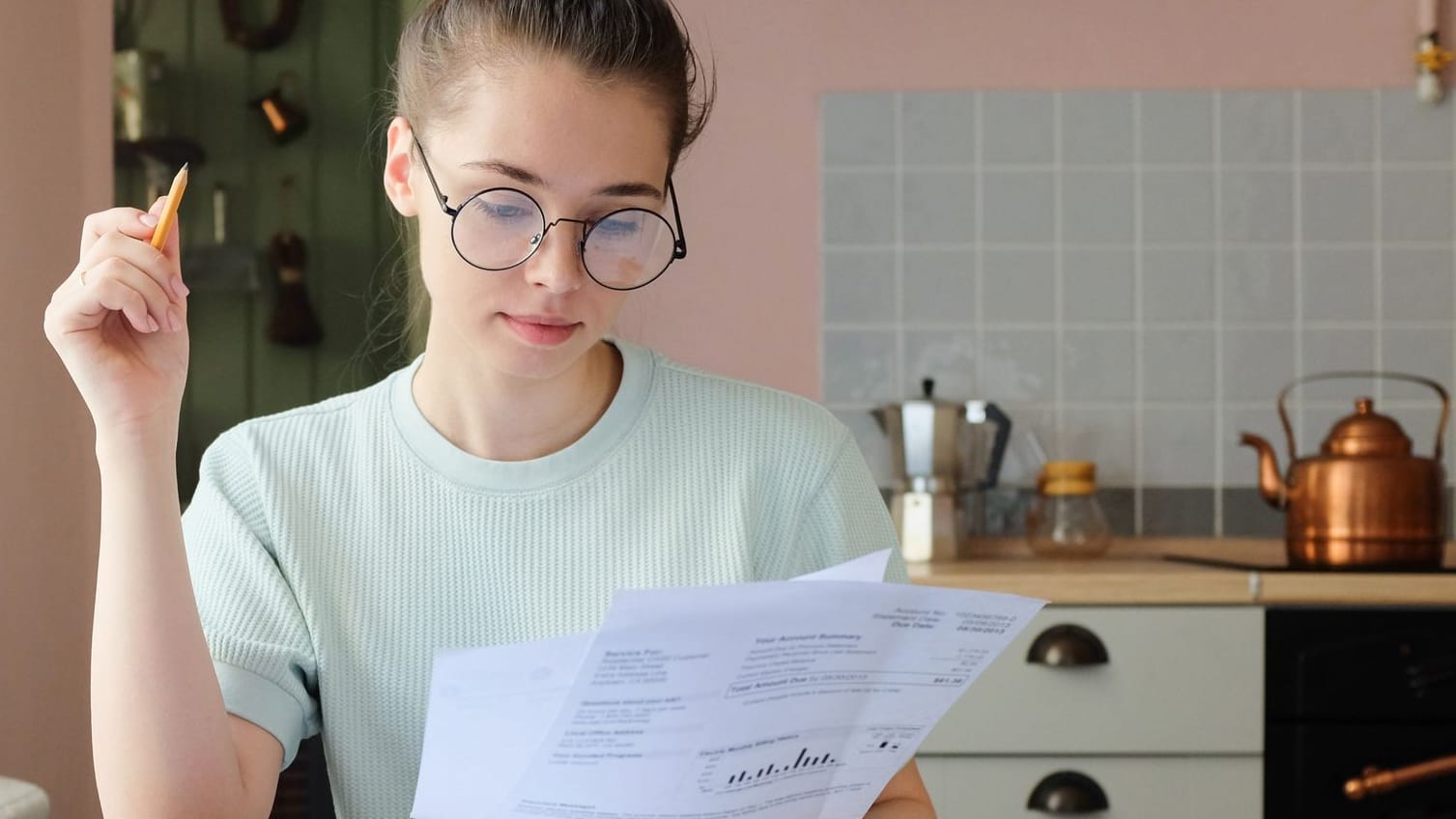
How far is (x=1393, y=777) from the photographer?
2238mm

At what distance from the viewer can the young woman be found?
1.01m

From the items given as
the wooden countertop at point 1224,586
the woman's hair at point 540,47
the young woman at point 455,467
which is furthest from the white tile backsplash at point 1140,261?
the woman's hair at point 540,47

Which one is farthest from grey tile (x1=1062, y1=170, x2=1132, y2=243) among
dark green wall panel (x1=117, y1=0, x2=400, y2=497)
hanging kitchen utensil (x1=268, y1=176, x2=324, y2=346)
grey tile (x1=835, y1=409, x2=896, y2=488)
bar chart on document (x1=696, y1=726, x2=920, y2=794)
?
bar chart on document (x1=696, y1=726, x2=920, y2=794)

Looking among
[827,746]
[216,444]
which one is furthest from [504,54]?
[827,746]

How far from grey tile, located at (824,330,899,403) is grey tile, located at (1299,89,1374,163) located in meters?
0.83

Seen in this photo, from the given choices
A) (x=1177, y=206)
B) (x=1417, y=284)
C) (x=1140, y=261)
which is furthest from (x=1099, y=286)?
(x=1417, y=284)

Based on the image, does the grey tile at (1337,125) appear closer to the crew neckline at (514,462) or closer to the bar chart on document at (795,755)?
the crew neckline at (514,462)

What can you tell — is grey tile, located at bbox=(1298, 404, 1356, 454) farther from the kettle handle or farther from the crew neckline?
the crew neckline

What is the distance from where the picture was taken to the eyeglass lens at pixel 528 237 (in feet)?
3.55

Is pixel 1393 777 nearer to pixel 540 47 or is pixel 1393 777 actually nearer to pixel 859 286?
pixel 859 286

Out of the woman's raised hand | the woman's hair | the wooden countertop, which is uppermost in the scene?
the woman's hair

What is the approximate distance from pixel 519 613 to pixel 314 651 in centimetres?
16

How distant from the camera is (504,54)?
A: 3.72ft

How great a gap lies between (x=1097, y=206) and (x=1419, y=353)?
64 centimetres
